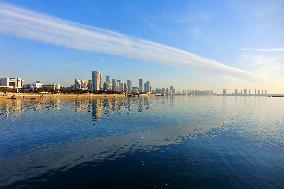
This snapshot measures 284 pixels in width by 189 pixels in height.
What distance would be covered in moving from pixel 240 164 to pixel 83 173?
1919 cm

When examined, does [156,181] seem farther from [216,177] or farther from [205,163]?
[205,163]

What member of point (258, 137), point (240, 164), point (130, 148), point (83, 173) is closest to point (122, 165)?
point (83, 173)

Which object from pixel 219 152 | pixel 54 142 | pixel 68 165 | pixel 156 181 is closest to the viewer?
pixel 156 181

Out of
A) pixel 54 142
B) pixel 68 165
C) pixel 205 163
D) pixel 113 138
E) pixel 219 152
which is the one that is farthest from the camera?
pixel 113 138

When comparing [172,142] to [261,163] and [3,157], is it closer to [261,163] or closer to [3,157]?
[261,163]

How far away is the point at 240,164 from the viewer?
35344mm

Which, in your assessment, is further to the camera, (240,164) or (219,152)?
(219,152)

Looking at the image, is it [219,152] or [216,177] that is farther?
[219,152]

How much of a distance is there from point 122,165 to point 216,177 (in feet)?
34.6

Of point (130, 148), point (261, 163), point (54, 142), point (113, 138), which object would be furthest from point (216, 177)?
point (54, 142)

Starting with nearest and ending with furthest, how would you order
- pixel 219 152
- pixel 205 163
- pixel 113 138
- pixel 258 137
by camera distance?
1. pixel 205 163
2. pixel 219 152
3. pixel 113 138
4. pixel 258 137

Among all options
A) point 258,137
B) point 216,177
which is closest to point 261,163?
point 216,177

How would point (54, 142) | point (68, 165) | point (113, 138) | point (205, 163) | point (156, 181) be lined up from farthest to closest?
point (113, 138)
point (54, 142)
point (205, 163)
point (68, 165)
point (156, 181)

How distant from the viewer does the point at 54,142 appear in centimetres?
4584
